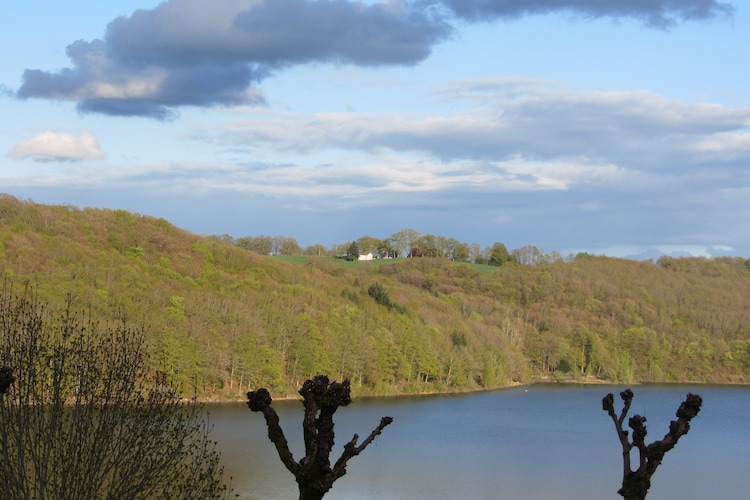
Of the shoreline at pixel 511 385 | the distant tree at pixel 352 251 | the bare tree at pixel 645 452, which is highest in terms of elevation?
the distant tree at pixel 352 251

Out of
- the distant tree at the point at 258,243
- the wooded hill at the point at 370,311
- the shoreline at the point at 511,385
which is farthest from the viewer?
the distant tree at the point at 258,243

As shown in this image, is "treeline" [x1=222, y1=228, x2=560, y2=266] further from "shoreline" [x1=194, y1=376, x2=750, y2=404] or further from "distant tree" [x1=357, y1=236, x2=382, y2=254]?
"shoreline" [x1=194, y1=376, x2=750, y2=404]

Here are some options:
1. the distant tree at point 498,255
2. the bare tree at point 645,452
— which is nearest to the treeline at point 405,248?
the distant tree at point 498,255

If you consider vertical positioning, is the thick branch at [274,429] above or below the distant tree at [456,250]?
below

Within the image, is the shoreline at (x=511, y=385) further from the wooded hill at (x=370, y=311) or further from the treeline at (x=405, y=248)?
the treeline at (x=405, y=248)

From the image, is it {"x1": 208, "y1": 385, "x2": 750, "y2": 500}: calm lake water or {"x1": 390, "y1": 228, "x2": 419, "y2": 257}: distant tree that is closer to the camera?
{"x1": 208, "y1": 385, "x2": 750, "y2": 500}: calm lake water

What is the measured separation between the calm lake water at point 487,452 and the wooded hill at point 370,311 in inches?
248

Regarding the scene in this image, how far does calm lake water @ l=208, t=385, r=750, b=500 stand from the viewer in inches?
1382

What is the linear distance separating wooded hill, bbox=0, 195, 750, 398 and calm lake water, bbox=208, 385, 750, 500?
248 inches

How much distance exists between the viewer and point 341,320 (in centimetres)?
8150

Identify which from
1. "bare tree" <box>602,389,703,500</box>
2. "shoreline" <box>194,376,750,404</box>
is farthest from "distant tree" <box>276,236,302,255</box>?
"bare tree" <box>602,389,703,500</box>

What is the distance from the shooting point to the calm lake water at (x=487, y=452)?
3509 centimetres

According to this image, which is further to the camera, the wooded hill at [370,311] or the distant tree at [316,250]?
the distant tree at [316,250]

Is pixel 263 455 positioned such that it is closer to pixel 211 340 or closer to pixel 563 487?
pixel 563 487
